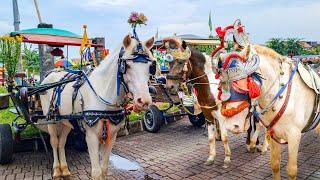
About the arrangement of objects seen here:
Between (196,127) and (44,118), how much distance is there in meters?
5.32

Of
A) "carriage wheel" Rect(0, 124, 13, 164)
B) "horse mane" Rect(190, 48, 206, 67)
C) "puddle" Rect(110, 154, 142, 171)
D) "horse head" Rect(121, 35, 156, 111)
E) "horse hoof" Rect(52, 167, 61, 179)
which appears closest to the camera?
"horse head" Rect(121, 35, 156, 111)

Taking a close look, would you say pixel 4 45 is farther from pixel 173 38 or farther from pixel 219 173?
pixel 219 173

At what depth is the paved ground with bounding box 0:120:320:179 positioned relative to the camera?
5867 mm

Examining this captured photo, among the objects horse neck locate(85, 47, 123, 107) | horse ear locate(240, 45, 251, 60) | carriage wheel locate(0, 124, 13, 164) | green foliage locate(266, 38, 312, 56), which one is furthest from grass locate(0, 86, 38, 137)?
green foliage locate(266, 38, 312, 56)

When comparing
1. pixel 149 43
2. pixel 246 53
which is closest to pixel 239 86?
pixel 246 53

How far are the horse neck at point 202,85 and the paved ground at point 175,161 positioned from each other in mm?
1257

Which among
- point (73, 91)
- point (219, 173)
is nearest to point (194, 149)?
point (219, 173)

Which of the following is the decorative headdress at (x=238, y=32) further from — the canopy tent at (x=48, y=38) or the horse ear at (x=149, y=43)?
the canopy tent at (x=48, y=38)

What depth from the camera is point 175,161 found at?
6.73 meters

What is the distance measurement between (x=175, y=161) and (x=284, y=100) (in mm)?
3151

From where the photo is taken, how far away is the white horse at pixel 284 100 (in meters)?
4.15

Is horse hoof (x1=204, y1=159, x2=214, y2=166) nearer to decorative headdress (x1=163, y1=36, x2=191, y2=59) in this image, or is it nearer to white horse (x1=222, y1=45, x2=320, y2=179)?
decorative headdress (x1=163, y1=36, x2=191, y2=59)

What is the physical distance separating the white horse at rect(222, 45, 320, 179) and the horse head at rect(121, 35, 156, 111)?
1.18 meters

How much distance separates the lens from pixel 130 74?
12.9 feet
